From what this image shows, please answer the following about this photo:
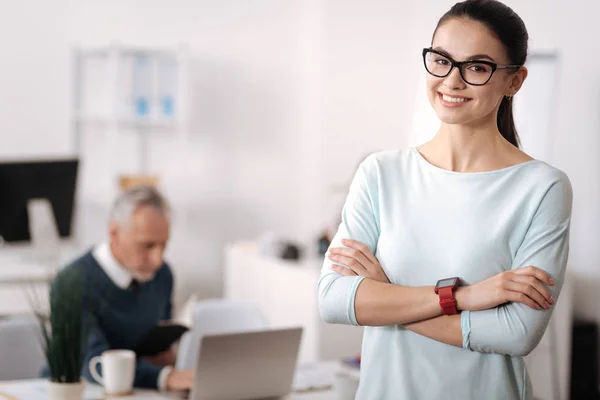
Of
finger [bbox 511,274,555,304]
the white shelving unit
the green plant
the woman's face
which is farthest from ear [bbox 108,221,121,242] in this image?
the white shelving unit

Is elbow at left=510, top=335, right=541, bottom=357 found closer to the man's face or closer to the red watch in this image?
the red watch

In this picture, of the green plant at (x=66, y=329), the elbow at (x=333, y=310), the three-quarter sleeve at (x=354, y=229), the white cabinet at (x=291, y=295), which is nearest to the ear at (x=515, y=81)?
the three-quarter sleeve at (x=354, y=229)

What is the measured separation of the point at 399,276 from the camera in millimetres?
1577

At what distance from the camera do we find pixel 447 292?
1.50 metres

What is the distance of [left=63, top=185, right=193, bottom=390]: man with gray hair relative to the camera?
9.05 feet

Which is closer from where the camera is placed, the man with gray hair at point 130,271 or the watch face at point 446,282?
the watch face at point 446,282

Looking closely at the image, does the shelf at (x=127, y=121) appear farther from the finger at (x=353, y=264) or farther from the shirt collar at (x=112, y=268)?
the finger at (x=353, y=264)

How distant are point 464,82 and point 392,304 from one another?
411mm

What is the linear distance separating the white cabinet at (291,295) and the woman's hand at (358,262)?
2606 mm

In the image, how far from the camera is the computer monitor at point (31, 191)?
14.2 ft

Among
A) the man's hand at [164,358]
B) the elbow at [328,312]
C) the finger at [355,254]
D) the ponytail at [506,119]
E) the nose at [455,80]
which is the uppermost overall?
the nose at [455,80]

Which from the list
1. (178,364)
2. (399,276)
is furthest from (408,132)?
(399,276)

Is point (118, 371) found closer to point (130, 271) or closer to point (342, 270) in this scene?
point (130, 271)

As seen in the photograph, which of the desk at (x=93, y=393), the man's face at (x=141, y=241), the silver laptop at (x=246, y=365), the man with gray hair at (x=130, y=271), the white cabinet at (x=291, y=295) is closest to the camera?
the silver laptop at (x=246, y=365)
